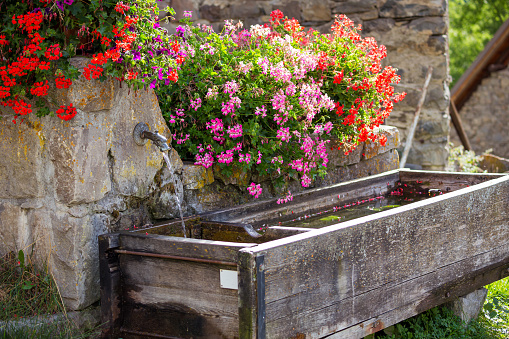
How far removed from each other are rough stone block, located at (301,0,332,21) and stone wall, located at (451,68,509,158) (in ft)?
16.2

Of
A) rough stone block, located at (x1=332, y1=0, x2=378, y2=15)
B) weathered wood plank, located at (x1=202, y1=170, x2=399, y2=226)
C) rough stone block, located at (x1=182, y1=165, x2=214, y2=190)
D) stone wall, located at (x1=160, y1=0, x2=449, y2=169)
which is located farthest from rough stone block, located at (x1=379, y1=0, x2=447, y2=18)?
rough stone block, located at (x1=182, y1=165, x2=214, y2=190)

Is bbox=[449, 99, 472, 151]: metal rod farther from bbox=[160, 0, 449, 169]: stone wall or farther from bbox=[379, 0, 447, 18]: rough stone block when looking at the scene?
bbox=[379, 0, 447, 18]: rough stone block

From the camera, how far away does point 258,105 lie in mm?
3254

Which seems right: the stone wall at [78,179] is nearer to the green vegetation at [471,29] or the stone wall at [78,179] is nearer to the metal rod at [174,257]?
the metal rod at [174,257]

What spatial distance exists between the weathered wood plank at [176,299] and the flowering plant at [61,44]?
0.77m

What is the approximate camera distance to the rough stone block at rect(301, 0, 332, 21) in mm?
6502

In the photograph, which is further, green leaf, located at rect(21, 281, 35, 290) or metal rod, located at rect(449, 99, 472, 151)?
metal rod, located at rect(449, 99, 472, 151)

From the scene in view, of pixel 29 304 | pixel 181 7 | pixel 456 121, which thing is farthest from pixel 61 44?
pixel 456 121

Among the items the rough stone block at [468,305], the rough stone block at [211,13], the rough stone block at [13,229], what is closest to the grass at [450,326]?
the rough stone block at [468,305]

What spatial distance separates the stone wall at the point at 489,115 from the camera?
33.4 feet

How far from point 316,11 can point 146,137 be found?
4147 millimetres

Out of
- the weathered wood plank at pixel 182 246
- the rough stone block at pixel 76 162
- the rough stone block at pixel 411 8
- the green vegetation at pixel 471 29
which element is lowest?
the weathered wood plank at pixel 182 246

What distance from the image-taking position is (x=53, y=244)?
2.72 metres

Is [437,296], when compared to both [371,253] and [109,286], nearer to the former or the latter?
[371,253]
